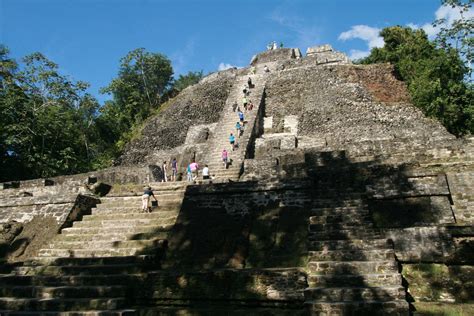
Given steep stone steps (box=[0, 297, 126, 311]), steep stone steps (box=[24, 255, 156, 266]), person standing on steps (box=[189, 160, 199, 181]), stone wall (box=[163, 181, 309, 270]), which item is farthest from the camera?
person standing on steps (box=[189, 160, 199, 181])

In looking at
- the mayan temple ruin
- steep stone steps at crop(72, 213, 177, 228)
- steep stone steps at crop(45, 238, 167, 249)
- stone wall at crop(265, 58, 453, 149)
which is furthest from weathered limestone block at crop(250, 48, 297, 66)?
steep stone steps at crop(45, 238, 167, 249)

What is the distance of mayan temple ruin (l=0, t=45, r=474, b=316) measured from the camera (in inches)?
197

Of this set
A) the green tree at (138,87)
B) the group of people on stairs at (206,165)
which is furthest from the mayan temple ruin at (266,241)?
the green tree at (138,87)

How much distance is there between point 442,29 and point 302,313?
16071 millimetres

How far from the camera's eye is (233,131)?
16219 millimetres

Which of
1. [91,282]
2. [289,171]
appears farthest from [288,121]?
[91,282]

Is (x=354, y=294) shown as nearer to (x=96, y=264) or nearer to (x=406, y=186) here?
(x=406, y=186)

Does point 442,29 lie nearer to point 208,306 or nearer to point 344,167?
point 344,167

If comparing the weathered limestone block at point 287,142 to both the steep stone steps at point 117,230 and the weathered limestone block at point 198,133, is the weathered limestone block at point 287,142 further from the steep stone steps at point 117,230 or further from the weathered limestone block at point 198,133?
the steep stone steps at point 117,230

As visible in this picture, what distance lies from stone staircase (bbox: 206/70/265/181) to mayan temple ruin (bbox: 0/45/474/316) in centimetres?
214

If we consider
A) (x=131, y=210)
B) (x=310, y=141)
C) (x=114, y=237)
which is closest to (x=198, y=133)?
(x=310, y=141)

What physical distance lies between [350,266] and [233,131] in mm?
11574

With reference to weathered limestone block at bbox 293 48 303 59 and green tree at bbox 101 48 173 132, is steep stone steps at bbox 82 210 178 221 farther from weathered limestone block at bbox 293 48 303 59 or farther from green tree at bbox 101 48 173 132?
weathered limestone block at bbox 293 48 303 59

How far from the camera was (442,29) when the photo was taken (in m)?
16.6
